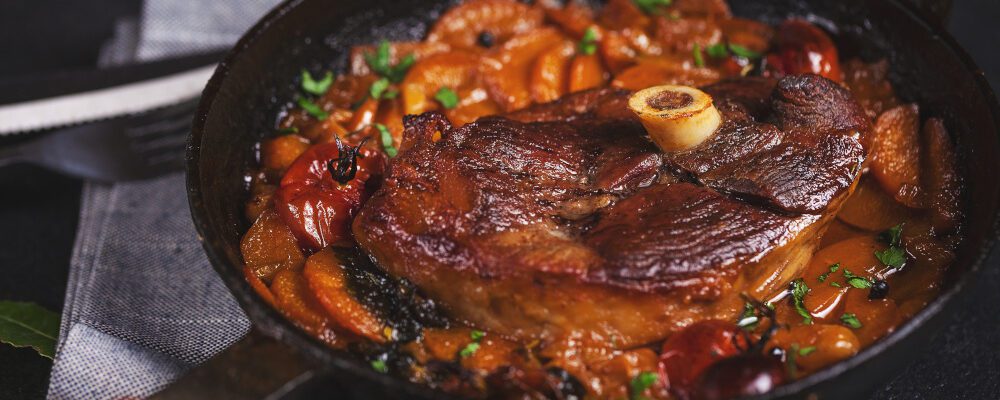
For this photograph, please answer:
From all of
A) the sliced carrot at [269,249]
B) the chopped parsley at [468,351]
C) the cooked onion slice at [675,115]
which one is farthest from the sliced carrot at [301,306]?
the cooked onion slice at [675,115]

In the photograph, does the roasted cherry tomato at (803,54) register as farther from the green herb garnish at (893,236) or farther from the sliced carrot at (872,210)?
the green herb garnish at (893,236)

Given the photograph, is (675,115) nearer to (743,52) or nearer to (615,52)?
(615,52)

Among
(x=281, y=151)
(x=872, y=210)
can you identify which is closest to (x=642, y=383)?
(x=872, y=210)

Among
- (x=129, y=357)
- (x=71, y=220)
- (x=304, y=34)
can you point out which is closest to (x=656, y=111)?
(x=304, y=34)

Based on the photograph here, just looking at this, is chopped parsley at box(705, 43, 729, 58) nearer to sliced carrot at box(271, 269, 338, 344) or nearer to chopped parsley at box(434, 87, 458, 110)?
chopped parsley at box(434, 87, 458, 110)

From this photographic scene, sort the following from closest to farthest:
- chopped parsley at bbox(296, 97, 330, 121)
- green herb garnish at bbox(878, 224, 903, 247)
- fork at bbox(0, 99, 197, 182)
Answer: green herb garnish at bbox(878, 224, 903, 247) < chopped parsley at bbox(296, 97, 330, 121) < fork at bbox(0, 99, 197, 182)

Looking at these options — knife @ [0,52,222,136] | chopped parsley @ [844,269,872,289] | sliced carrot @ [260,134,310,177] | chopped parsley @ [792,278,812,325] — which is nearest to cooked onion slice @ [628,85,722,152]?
chopped parsley @ [792,278,812,325]
